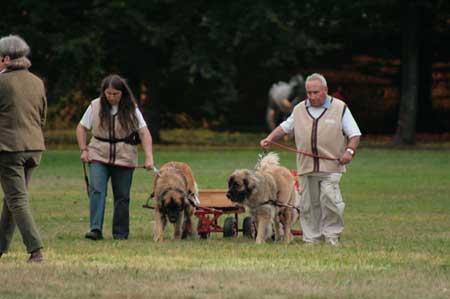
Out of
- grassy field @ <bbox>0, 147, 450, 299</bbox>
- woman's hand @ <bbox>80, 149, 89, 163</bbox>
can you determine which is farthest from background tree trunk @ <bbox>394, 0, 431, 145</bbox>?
woman's hand @ <bbox>80, 149, 89, 163</bbox>

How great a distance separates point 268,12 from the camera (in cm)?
3731

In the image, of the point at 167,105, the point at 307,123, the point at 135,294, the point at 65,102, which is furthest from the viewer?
the point at 167,105

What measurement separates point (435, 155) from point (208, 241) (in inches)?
832

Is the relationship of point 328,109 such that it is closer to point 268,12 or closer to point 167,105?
point 268,12

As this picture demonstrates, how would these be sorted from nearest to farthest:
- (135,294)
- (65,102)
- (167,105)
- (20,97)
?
1. (135,294)
2. (20,97)
3. (65,102)
4. (167,105)

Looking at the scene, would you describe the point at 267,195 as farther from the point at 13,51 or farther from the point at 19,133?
the point at 13,51

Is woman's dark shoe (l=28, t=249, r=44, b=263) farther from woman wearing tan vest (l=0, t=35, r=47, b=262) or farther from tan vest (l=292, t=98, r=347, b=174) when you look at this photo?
tan vest (l=292, t=98, r=347, b=174)

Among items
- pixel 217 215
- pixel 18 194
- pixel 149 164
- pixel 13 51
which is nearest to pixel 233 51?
pixel 217 215

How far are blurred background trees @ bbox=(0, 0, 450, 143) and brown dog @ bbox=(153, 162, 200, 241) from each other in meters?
22.8

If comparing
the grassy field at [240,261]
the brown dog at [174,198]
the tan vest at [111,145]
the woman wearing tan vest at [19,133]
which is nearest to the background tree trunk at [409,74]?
the grassy field at [240,261]

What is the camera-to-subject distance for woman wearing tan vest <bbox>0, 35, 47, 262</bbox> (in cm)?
1127

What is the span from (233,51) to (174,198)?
26.1 m

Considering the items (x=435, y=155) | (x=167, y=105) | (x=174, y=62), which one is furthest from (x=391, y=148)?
(x=167, y=105)

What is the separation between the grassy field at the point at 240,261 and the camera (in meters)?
9.46
